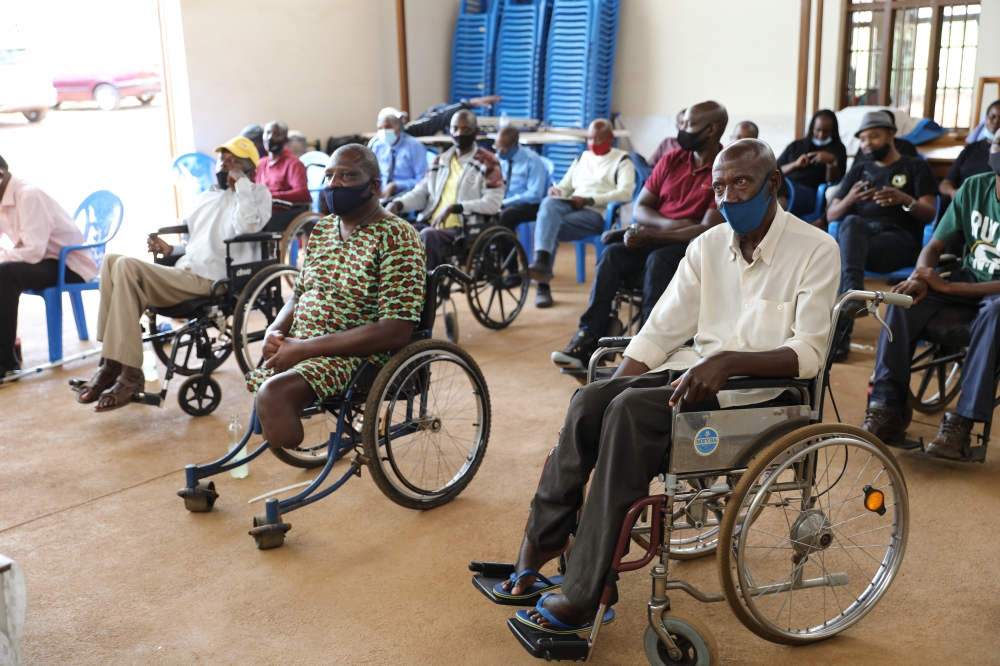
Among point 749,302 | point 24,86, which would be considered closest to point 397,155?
point 24,86

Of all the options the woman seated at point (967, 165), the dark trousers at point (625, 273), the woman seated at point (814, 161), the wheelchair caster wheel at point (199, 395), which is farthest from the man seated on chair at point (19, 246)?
the woman seated at point (967, 165)

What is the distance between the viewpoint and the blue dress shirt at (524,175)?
596cm

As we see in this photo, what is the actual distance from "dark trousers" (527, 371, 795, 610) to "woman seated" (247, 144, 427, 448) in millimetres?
861

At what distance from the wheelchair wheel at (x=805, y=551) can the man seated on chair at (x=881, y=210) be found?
2023 millimetres

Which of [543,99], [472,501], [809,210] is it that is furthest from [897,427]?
[543,99]

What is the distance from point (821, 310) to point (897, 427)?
4.39 ft

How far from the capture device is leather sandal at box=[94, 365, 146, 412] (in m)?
3.73

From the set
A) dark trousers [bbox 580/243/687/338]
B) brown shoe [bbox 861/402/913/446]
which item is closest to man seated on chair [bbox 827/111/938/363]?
dark trousers [bbox 580/243/687/338]

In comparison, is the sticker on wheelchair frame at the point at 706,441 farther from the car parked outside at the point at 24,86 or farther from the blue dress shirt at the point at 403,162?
the car parked outside at the point at 24,86

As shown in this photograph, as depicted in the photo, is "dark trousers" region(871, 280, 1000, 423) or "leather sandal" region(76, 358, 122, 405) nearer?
"dark trousers" region(871, 280, 1000, 423)

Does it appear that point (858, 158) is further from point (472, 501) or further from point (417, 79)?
point (417, 79)

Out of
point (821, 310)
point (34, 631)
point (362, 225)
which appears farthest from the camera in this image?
point (362, 225)

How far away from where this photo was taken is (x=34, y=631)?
2.30m

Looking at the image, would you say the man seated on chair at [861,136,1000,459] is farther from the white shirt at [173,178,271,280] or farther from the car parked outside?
the car parked outside
